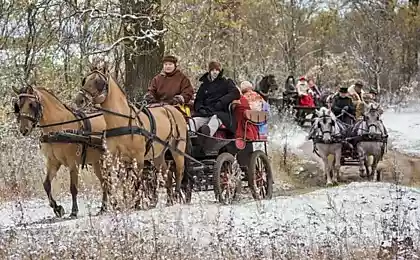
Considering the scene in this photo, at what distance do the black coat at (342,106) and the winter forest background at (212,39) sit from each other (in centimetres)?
357

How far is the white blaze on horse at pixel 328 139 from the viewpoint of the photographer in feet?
60.5

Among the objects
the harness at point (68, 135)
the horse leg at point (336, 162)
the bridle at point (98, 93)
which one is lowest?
the horse leg at point (336, 162)

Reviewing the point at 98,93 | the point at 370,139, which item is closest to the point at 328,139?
the point at 370,139

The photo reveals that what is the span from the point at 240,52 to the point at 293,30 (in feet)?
11.1

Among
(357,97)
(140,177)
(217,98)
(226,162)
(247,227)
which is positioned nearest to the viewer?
(247,227)

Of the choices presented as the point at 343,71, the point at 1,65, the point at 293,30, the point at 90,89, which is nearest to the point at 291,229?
the point at 90,89

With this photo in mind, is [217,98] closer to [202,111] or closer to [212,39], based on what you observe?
[202,111]

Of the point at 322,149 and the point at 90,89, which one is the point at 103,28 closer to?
the point at 322,149

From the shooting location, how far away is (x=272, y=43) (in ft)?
120

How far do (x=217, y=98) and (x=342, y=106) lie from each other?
843 centimetres

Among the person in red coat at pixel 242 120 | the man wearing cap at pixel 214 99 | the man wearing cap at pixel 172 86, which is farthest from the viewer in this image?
the person in red coat at pixel 242 120

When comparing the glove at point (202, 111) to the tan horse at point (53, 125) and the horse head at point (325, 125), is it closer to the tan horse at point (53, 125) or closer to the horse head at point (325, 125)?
the tan horse at point (53, 125)

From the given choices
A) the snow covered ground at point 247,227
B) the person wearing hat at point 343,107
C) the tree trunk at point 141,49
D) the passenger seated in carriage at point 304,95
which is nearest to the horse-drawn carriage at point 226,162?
the snow covered ground at point 247,227

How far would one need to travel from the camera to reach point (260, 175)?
13320 millimetres
